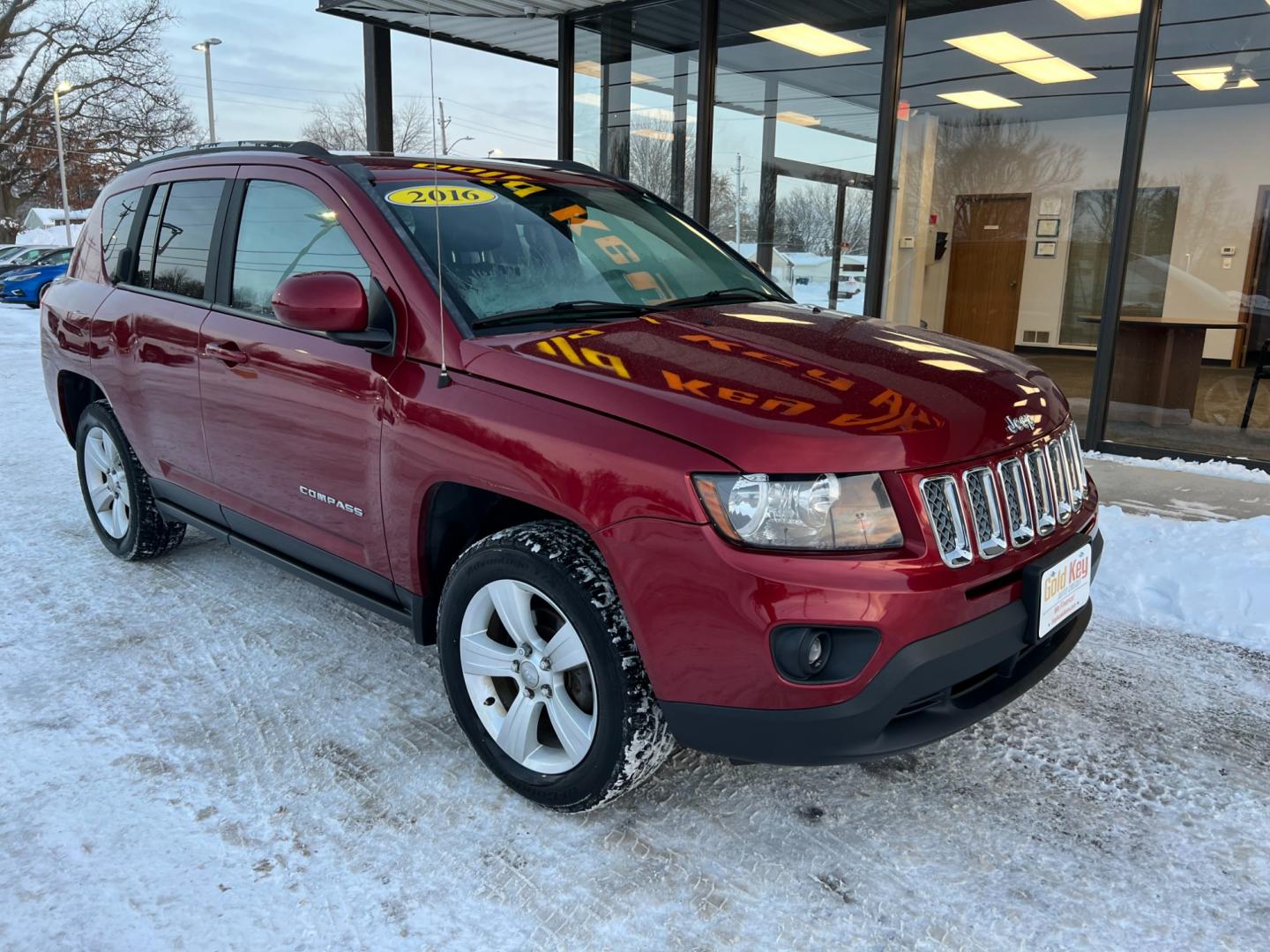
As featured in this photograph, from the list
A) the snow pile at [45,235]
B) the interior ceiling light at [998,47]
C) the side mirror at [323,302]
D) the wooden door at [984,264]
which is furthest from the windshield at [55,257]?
the snow pile at [45,235]

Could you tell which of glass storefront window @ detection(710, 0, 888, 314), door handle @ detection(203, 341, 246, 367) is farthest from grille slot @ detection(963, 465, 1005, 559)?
glass storefront window @ detection(710, 0, 888, 314)

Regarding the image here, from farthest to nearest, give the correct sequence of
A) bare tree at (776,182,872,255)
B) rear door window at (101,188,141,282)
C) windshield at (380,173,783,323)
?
bare tree at (776,182,872,255), rear door window at (101,188,141,282), windshield at (380,173,783,323)

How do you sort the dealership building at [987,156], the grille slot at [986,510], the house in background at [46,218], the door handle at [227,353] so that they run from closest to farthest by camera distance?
1. the grille slot at [986,510]
2. the door handle at [227,353]
3. the dealership building at [987,156]
4. the house in background at [46,218]

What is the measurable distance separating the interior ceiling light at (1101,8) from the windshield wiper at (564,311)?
233 inches

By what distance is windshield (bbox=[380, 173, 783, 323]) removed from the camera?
292cm

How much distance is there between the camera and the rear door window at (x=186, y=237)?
12.1 feet

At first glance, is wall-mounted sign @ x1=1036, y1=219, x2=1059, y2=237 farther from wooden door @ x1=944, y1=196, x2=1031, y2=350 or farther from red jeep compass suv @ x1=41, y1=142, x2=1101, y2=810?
red jeep compass suv @ x1=41, y1=142, x2=1101, y2=810

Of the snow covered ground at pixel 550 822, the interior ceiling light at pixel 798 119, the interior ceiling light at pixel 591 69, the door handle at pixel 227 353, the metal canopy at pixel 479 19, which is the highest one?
the metal canopy at pixel 479 19

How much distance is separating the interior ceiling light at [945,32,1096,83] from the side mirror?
7.22 metres

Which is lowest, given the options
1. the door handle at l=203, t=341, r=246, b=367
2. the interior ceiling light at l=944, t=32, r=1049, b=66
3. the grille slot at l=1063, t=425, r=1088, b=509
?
the grille slot at l=1063, t=425, r=1088, b=509

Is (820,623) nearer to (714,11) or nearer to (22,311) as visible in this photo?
(714,11)

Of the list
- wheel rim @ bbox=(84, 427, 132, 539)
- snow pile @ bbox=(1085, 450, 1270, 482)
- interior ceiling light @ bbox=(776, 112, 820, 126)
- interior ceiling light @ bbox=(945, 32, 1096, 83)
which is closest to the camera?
wheel rim @ bbox=(84, 427, 132, 539)

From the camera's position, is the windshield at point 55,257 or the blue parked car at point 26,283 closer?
the blue parked car at point 26,283

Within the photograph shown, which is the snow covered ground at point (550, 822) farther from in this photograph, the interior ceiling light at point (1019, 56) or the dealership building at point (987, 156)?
the interior ceiling light at point (1019, 56)
